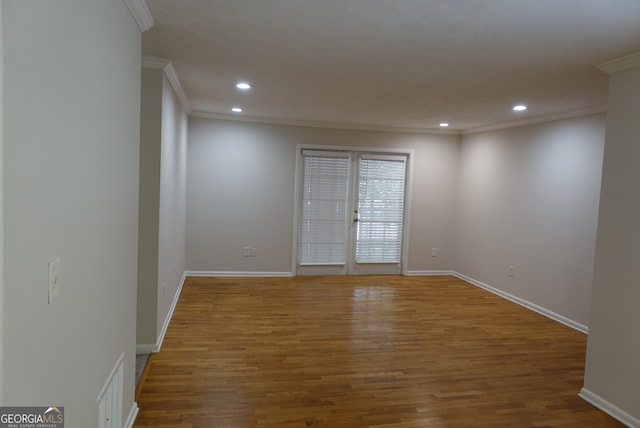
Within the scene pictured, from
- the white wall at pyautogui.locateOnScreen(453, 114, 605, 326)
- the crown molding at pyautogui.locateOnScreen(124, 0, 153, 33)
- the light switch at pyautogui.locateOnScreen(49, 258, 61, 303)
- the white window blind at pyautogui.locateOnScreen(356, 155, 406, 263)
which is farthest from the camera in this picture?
the white window blind at pyautogui.locateOnScreen(356, 155, 406, 263)

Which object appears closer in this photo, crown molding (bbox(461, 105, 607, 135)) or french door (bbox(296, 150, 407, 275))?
crown molding (bbox(461, 105, 607, 135))

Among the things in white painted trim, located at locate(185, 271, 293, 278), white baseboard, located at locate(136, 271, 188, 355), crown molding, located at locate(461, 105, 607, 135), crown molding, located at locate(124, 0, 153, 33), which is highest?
crown molding, located at locate(461, 105, 607, 135)

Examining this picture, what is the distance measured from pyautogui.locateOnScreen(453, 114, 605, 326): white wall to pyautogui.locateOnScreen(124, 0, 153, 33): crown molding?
14.3 feet

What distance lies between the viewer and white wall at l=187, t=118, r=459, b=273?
233 inches

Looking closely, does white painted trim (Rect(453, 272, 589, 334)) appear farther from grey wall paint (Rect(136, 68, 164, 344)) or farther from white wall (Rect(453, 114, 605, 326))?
grey wall paint (Rect(136, 68, 164, 344))

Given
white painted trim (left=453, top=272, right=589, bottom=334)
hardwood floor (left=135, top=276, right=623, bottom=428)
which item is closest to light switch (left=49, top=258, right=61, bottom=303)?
hardwood floor (left=135, top=276, right=623, bottom=428)

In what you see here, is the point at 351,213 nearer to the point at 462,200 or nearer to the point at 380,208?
the point at 380,208

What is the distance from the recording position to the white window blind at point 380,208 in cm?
653

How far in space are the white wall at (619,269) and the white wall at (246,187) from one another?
3879 millimetres

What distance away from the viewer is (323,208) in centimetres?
641

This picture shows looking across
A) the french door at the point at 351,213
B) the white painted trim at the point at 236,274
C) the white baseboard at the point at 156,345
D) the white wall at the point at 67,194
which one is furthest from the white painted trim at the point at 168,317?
the french door at the point at 351,213

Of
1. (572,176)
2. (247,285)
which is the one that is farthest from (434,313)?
(247,285)

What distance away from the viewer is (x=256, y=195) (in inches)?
241

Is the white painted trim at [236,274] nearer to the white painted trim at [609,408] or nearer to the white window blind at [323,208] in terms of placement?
the white window blind at [323,208]
